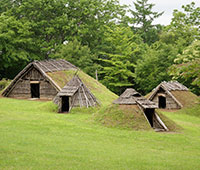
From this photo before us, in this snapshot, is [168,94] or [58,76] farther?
[168,94]

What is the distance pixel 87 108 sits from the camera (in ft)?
88.7

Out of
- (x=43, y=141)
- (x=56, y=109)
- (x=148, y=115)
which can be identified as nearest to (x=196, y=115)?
(x=148, y=115)

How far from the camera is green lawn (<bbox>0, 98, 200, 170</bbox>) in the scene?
11242 millimetres

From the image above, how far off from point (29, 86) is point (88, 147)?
25.4m

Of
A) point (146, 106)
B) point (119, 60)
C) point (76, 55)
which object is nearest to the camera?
point (146, 106)

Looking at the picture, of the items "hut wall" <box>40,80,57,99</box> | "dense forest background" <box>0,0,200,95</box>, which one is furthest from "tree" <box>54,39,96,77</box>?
"hut wall" <box>40,80,57,99</box>

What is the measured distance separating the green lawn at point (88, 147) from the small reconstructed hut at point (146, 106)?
6.38 feet

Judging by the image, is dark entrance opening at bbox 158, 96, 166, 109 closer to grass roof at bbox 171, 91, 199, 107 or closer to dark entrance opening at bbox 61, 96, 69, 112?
grass roof at bbox 171, 91, 199, 107

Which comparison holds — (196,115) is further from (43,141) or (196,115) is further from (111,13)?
(111,13)

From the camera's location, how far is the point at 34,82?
37344 mm

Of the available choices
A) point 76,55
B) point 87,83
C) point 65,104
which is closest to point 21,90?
point 87,83

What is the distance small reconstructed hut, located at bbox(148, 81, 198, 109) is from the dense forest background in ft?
15.0

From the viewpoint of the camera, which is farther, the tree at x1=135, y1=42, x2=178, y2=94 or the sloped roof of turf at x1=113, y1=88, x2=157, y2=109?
the tree at x1=135, y1=42, x2=178, y2=94

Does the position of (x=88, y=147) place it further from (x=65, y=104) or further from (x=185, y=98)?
(x=185, y=98)
